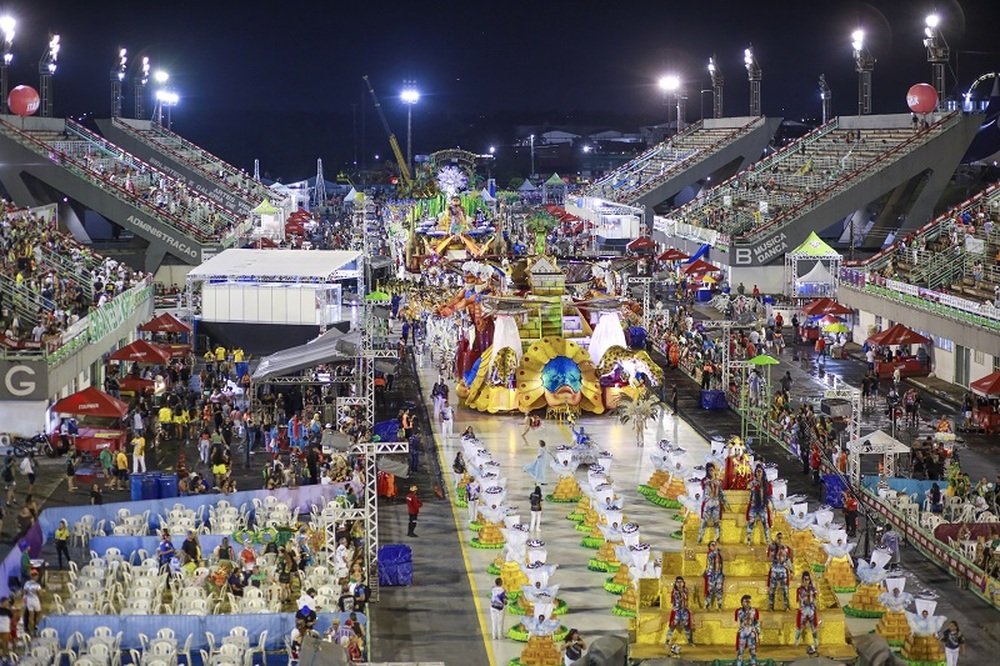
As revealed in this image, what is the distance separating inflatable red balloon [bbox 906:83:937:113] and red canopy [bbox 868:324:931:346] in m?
27.5

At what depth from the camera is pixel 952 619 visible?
27312mm

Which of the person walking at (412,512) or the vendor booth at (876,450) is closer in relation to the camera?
the person walking at (412,512)

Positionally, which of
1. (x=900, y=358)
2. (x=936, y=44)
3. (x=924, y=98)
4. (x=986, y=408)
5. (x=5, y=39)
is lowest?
(x=986, y=408)

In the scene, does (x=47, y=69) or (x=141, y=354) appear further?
(x=47, y=69)

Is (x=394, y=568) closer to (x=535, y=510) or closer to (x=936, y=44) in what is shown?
(x=535, y=510)

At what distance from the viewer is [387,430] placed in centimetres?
4053

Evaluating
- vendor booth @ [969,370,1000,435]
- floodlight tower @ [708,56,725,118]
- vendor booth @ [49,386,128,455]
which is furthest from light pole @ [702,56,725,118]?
vendor booth @ [49,386,128,455]

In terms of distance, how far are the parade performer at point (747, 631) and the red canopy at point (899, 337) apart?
2636 cm

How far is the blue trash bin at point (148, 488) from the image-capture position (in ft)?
115

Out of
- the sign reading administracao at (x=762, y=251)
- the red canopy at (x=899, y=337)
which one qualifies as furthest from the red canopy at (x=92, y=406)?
the sign reading administracao at (x=762, y=251)

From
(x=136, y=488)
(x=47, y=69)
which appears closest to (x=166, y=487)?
(x=136, y=488)

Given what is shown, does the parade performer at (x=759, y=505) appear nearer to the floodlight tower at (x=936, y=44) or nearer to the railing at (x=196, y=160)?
the floodlight tower at (x=936, y=44)

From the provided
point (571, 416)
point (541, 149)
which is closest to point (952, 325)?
point (571, 416)

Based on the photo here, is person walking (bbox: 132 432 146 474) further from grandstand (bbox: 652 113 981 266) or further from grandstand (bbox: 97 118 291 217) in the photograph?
grandstand (bbox: 97 118 291 217)
